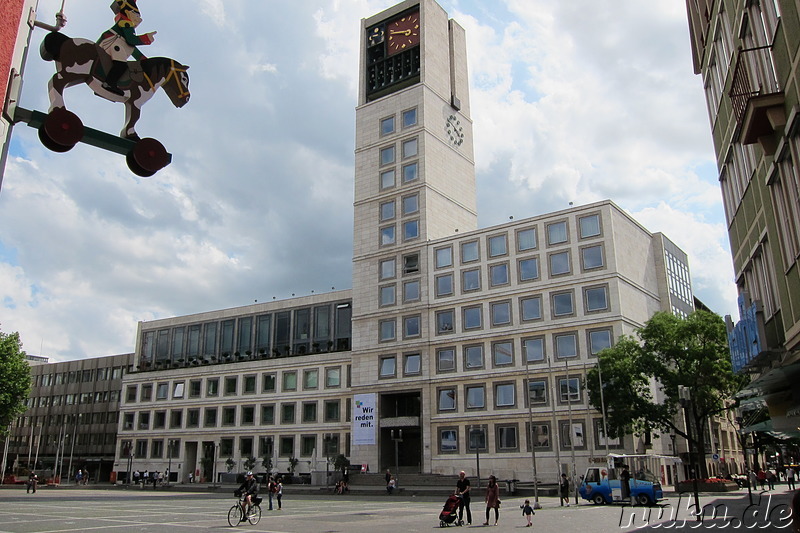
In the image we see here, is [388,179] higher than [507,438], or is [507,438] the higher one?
[388,179]

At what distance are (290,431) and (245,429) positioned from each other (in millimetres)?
7000

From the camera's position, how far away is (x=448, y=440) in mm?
65875

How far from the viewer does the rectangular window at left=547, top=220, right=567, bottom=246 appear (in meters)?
65.1

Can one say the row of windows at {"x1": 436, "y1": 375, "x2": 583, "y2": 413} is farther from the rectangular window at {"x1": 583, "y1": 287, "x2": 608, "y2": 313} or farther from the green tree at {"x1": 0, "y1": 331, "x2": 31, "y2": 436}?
the green tree at {"x1": 0, "y1": 331, "x2": 31, "y2": 436}

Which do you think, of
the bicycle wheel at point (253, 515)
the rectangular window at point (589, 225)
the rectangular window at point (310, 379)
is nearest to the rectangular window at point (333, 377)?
the rectangular window at point (310, 379)

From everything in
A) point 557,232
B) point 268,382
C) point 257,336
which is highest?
point 557,232

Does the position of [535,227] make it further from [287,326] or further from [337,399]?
[287,326]

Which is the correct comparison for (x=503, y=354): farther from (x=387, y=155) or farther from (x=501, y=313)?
(x=387, y=155)

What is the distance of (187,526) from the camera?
80.4 feet

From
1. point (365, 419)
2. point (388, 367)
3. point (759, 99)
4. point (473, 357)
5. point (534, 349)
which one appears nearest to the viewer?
point (759, 99)

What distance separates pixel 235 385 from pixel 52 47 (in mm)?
82973

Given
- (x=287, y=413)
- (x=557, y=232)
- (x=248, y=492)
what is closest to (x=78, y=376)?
(x=287, y=413)

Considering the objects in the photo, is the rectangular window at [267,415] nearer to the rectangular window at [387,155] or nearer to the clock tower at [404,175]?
the clock tower at [404,175]

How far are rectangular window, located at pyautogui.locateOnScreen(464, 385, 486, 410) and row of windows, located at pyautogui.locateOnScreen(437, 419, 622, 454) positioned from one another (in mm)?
1978
